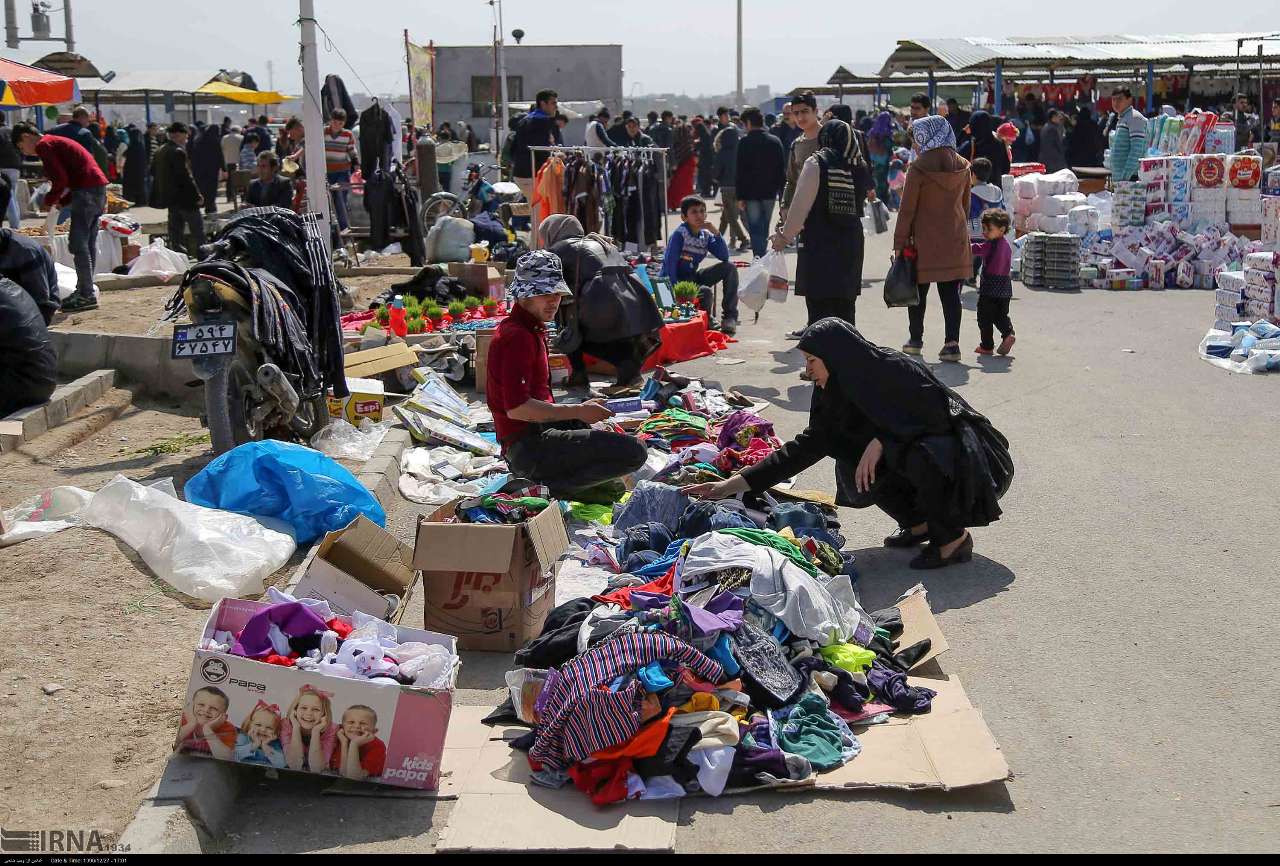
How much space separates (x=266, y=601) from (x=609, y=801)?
1.42 metres

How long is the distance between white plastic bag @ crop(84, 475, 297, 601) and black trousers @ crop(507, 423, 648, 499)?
56.5 inches

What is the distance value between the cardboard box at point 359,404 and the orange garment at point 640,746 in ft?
16.3

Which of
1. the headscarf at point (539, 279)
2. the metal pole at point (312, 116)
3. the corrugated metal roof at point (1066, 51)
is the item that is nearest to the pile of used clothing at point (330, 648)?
the headscarf at point (539, 279)

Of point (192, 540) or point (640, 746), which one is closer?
point (640, 746)

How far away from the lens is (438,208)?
685 inches

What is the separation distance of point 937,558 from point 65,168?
9.86 meters

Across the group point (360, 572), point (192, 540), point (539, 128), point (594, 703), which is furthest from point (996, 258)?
point (539, 128)

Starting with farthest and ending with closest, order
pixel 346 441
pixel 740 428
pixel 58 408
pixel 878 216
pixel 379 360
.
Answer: pixel 878 216 < pixel 379 360 < pixel 58 408 < pixel 346 441 < pixel 740 428

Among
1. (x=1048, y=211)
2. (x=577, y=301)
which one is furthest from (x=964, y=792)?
(x=1048, y=211)

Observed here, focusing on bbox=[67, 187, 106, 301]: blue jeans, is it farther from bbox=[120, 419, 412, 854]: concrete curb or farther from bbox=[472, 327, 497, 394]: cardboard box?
bbox=[120, 419, 412, 854]: concrete curb

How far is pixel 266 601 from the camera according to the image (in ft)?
14.5

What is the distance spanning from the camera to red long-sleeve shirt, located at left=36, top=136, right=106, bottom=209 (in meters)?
12.2

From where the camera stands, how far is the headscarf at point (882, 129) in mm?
23672

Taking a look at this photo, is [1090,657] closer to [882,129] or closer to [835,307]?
[835,307]
